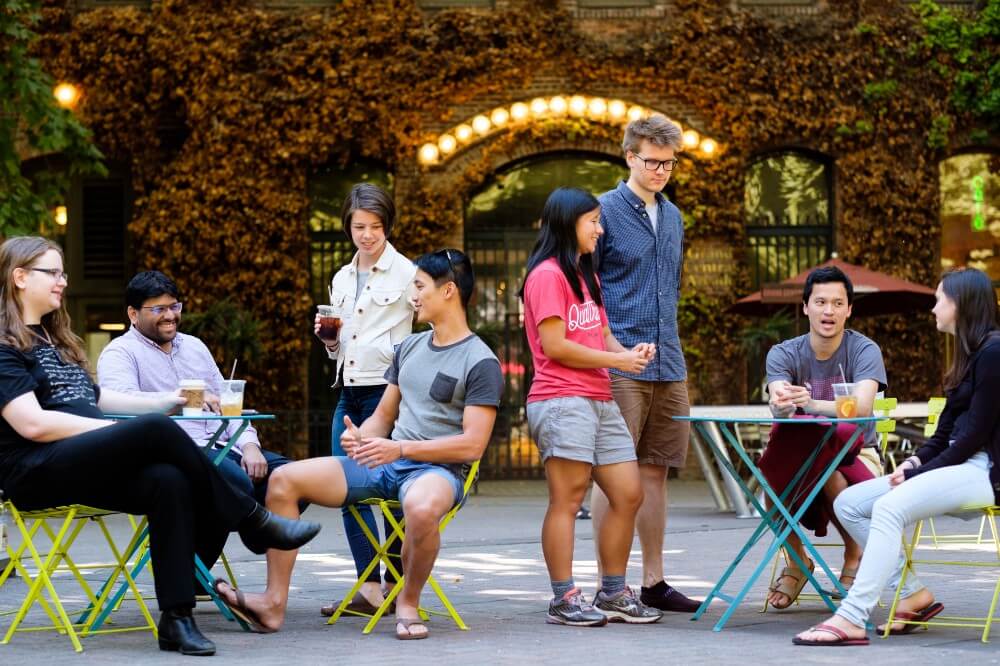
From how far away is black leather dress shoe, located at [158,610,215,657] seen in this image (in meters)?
6.27

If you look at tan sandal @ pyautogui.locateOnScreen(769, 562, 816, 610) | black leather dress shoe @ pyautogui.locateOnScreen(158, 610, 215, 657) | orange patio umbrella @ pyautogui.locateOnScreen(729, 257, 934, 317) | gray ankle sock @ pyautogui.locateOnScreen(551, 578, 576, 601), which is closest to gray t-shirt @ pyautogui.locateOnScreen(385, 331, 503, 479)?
gray ankle sock @ pyautogui.locateOnScreen(551, 578, 576, 601)

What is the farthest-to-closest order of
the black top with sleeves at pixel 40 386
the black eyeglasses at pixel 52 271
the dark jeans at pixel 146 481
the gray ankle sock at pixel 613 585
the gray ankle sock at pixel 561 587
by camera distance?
the gray ankle sock at pixel 613 585 → the gray ankle sock at pixel 561 587 → the black eyeglasses at pixel 52 271 → the black top with sleeves at pixel 40 386 → the dark jeans at pixel 146 481

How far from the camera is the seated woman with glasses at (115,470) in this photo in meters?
6.34

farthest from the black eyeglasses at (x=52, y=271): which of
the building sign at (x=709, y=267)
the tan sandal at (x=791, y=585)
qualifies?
the building sign at (x=709, y=267)

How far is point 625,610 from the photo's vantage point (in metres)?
Answer: 7.16

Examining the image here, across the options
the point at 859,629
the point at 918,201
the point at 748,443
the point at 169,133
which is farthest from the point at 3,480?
the point at 918,201

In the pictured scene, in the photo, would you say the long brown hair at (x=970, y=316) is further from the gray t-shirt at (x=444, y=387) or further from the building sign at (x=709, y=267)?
the building sign at (x=709, y=267)

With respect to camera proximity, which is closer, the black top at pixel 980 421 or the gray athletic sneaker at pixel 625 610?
the black top at pixel 980 421

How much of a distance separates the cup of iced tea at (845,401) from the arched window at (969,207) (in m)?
13.4

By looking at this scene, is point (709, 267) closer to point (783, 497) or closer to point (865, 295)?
point (865, 295)

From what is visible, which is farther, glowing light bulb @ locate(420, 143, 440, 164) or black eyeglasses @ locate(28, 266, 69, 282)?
glowing light bulb @ locate(420, 143, 440, 164)

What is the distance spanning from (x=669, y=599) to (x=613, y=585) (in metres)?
0.45

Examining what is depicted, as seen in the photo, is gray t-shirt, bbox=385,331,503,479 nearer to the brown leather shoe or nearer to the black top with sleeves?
the brown leather shoe

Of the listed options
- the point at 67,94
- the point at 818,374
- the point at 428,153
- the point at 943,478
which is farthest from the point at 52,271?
the point at 67,94
